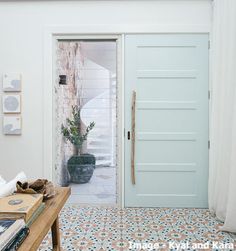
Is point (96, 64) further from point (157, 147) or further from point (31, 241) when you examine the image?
point (31, 241)

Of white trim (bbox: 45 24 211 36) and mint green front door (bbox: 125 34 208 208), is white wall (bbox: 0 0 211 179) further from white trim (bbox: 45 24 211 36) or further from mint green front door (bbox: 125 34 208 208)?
mint green front door (bbox: 125 34 208 208)

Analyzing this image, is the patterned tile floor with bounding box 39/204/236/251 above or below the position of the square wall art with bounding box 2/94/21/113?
below

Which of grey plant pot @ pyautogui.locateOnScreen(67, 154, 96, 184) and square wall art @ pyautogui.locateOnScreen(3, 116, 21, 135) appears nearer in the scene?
square wall art @ pyautogui.locateOnScreen(3, 116, 21, 135)

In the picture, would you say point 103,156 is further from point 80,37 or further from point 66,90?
point 80,37

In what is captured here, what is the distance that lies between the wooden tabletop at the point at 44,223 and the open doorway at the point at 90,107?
2140mm

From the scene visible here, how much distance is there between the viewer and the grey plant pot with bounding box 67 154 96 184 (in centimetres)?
380

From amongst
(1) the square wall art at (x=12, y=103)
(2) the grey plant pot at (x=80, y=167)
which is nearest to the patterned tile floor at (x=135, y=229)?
(2) the grey plant pot at (x=80, y=167)

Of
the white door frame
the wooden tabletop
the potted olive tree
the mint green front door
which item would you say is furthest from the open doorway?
the wooden tabletop

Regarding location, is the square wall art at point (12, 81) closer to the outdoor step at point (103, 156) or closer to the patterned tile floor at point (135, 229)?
the outdoor step at point (103, 156)

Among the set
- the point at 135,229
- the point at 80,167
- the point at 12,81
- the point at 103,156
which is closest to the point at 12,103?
the point at 12,81

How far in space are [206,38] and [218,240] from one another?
7.32ft

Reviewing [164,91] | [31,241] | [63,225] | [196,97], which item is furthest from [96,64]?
[31,241]

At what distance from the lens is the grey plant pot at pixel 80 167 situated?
12.5 feet

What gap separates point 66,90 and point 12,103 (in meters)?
0.87
